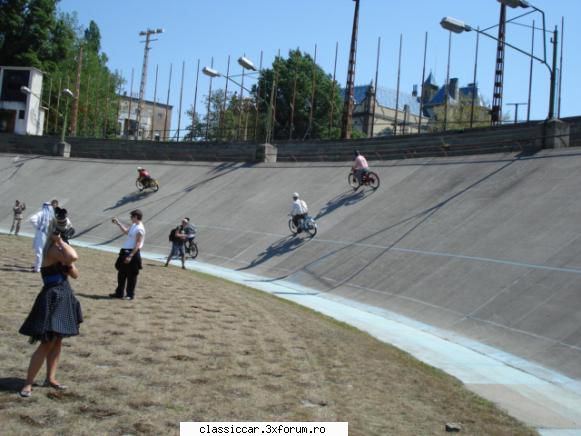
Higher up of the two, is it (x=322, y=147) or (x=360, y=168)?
(x=322, y=147)

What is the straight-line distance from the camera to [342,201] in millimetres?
24297

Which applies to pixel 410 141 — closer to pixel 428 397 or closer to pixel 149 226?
pixel 149 226

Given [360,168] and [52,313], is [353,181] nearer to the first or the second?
[360,168]

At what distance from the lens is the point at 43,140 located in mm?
47750

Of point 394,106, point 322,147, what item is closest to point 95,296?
point 322,147

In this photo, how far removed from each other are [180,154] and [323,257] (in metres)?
24.3

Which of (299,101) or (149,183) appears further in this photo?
(299,101)

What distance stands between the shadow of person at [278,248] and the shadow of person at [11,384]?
14355 millimetres

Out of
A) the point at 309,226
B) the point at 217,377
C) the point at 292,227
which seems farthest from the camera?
the point at 292,227

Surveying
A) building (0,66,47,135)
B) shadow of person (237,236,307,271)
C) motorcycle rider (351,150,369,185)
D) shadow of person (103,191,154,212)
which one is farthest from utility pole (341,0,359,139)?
building (0,66,47,135)

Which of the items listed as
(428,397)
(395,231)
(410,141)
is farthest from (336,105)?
(428,397)

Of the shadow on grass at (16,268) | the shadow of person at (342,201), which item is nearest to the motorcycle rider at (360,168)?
the shadow of person at (342,201)

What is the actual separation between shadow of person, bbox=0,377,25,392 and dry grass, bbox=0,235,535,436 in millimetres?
10

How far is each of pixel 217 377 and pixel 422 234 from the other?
12.0 m
